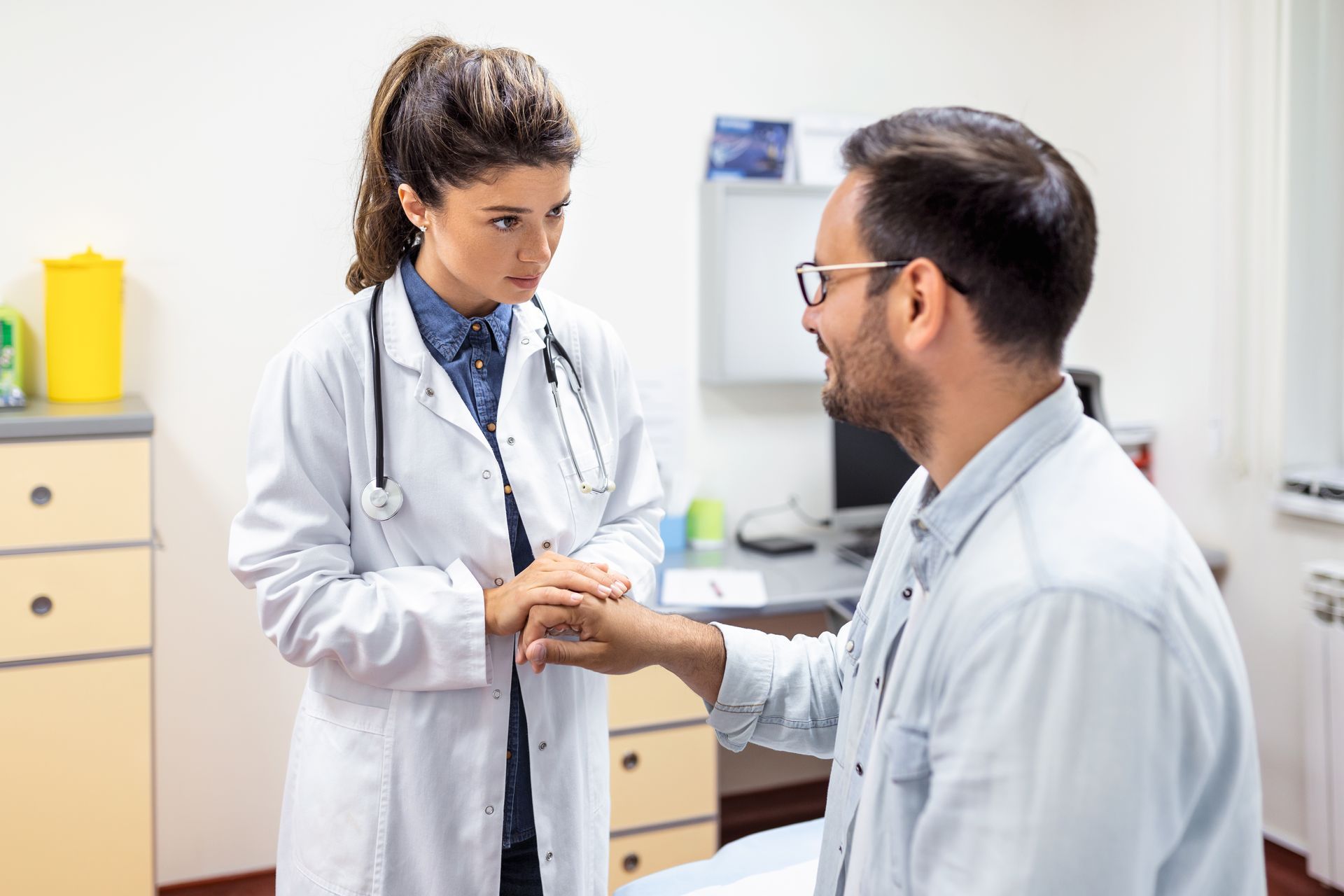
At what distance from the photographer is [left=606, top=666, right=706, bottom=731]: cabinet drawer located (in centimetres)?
236

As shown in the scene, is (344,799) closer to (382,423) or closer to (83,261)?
(382,423)

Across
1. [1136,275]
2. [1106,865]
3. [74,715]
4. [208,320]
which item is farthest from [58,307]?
[1136,275]

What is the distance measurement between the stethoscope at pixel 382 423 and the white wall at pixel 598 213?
4.36ft

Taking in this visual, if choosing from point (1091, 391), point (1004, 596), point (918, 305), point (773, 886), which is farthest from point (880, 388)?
point (1091, 391)

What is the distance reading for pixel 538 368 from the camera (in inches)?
56.8

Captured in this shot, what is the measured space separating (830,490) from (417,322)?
1803 mm

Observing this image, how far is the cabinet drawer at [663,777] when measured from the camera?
7.82 feet

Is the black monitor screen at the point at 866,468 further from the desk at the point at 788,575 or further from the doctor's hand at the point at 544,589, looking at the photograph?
the doctor's hand at the point at 544,589

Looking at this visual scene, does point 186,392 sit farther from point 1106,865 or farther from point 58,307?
point 1106,865

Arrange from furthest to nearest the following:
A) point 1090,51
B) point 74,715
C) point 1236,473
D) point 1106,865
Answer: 1. point 1090,51
2. point 1236,473
3. point 74,715
4. point 1106,865

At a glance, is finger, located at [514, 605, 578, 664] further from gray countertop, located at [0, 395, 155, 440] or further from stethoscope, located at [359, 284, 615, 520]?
gray countertop, located at [0, 395, 155, 440]

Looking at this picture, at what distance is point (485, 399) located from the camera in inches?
55.5

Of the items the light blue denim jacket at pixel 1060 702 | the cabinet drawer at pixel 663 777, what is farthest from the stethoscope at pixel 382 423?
the cabinet drawer at pixel 663 777

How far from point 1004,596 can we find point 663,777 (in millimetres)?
1784
